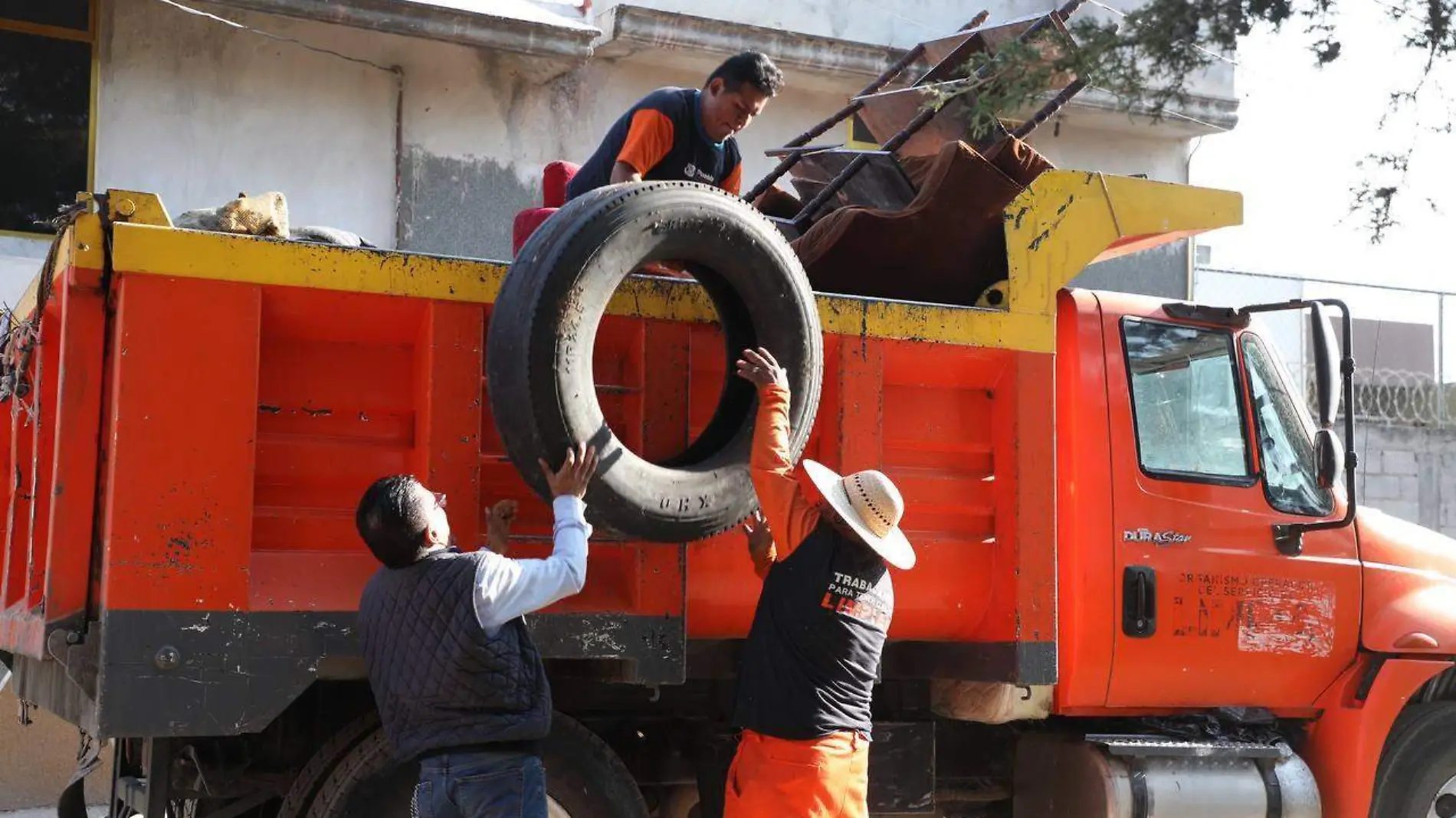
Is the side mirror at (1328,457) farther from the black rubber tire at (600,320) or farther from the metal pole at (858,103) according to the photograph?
the metal pole at (858,103)

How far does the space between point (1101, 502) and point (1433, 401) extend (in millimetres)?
9371

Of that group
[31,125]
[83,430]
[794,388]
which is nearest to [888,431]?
[794,388]

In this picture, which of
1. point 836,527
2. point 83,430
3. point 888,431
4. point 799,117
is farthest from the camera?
point 799,117

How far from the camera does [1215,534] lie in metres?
5.37

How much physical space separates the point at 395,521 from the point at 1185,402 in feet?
10.4

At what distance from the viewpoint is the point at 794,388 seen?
4.19 metres

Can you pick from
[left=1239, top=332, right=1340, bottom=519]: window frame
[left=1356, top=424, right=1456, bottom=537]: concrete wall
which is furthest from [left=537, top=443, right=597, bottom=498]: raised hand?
[left=1356, top=424, right=1456, bottom=537]: concrete wall

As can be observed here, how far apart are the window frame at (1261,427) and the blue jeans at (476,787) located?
319 cm

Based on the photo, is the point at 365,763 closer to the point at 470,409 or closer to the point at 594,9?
the point at 470,409

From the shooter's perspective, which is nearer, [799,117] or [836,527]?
[836,527]

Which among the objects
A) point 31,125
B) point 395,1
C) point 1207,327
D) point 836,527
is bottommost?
point 836,527

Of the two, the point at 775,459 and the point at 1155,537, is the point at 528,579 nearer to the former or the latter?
the point at 775,459

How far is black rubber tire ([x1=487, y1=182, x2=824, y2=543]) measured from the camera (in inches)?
149

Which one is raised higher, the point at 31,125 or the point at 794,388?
the point at 31,125
